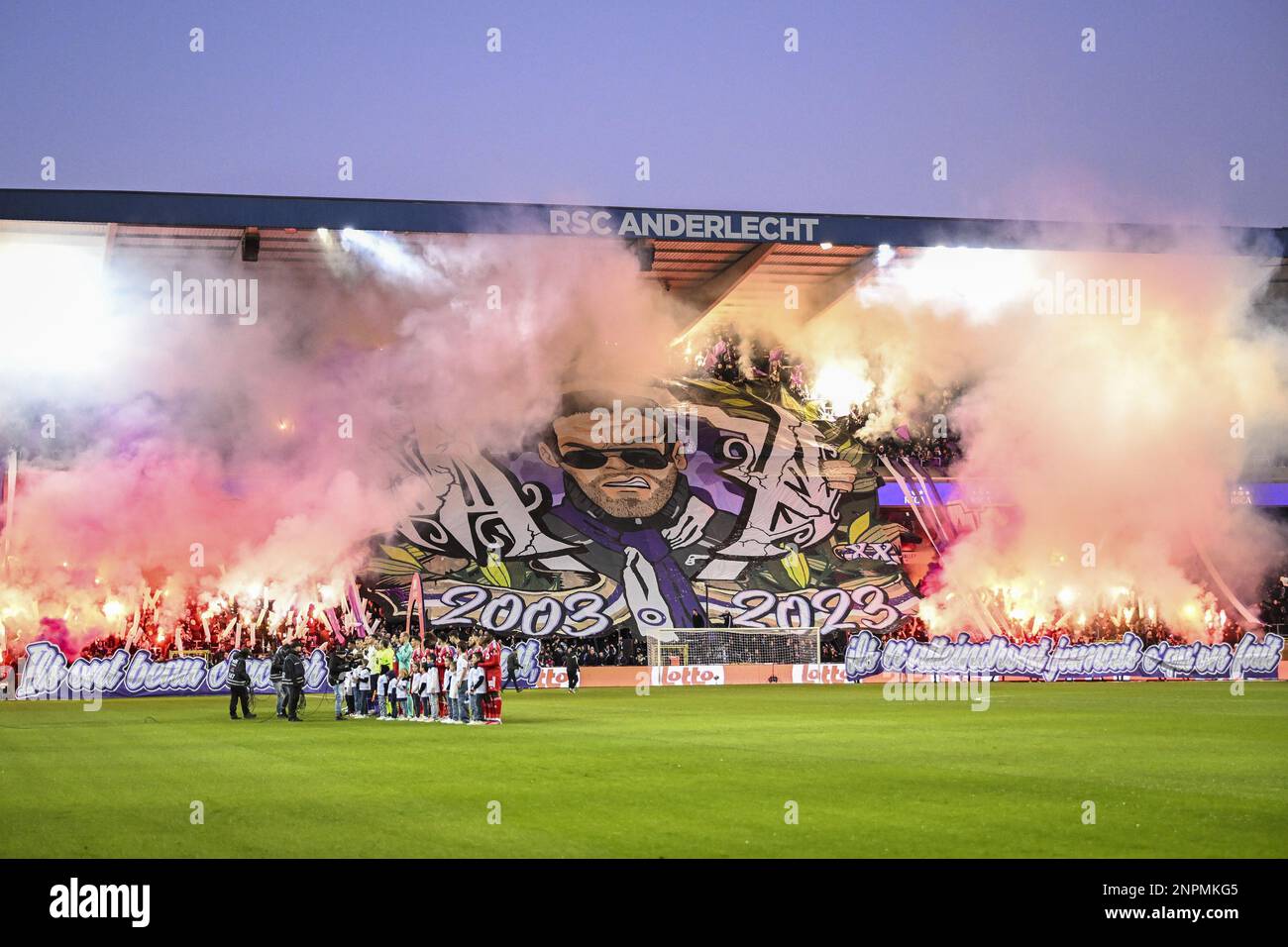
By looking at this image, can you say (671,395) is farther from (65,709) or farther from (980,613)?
(65,709)

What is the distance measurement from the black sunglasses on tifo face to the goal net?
8556 mm

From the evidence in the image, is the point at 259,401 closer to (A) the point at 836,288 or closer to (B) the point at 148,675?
(B) the point at 148,675

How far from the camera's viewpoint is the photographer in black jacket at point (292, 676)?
31.1 metres

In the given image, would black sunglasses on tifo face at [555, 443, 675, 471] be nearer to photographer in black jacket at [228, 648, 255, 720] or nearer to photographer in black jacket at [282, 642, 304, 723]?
photographer in black jacket at [282, 642, 304, 723]

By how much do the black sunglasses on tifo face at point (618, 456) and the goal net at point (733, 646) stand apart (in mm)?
8556

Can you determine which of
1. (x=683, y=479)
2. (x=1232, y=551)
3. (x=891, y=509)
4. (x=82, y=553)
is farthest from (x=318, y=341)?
(x=1232, y=551)

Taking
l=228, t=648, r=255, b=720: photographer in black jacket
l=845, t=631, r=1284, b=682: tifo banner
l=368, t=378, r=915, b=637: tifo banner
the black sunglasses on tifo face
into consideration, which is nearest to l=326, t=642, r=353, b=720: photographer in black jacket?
l=228, t=648, r=255, b=720: photographer in black jacket

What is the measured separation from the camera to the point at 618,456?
191ft

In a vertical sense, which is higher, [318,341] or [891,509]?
[318,341]

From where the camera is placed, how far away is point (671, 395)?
58875 millimetres

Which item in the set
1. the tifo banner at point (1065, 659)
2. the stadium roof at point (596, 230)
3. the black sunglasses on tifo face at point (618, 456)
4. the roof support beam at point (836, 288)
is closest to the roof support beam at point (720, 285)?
the stadium roof at point (596, 230)

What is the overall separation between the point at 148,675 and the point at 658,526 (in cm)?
2167

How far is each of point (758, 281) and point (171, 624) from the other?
26.2 meters

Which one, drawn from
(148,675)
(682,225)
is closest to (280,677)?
(148,675)
